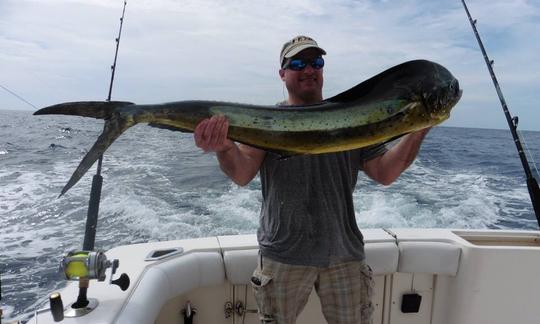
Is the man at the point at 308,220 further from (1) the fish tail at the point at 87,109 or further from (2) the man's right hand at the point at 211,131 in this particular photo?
(1) the fish tail at the point at 87,109

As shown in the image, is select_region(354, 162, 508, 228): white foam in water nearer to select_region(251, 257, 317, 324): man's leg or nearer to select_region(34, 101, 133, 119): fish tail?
select_region(251, 257, 317, 324): man's leg

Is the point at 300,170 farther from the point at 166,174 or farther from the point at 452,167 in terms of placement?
the point at 452,167

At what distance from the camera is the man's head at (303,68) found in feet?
6.78

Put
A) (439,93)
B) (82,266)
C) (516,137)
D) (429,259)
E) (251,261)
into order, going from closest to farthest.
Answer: (439,93) → (82,266) → (251,261) → (429,259) → (516,137)

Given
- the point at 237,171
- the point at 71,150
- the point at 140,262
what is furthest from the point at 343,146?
the point at 71,150

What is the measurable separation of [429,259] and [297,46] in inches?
69.2

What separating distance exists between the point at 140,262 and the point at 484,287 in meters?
2.22

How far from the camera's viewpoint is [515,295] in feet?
9.59

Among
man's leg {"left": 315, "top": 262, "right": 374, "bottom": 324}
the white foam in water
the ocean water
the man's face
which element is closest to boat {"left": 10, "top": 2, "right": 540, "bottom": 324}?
man's leg {"left": 315, "top": 262, "right": 374, "bottom": 324}

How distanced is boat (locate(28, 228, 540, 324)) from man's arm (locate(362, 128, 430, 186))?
879 mm

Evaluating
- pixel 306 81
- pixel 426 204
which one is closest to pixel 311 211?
pixel 306 81

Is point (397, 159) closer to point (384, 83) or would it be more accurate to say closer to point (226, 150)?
point (384, 83)

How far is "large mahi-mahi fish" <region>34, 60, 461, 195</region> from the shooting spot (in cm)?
158

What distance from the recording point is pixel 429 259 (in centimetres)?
296
